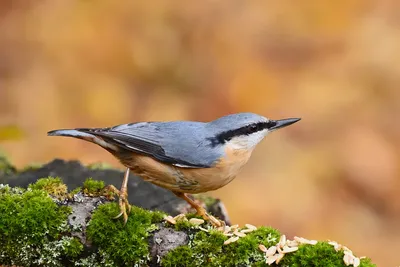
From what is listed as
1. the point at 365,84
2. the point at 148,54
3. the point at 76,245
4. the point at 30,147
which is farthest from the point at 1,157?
the point at 365,84

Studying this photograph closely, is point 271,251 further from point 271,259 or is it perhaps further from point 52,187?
point 52,187

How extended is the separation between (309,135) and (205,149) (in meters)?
3.94

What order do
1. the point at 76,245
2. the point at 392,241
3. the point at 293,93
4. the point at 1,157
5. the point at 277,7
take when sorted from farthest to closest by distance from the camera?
the point at 277,7 → the point at 293,93 → the point at 392,241 → the point at 1,157 → the point at 76,245

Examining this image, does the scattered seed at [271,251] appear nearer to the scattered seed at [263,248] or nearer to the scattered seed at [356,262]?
the scattered seed at [263,248]

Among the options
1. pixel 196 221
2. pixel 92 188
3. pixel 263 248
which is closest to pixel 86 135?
pixel 92 188

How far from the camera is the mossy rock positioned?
2.94 meters

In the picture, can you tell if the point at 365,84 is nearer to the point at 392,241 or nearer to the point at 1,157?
the point at 392,241

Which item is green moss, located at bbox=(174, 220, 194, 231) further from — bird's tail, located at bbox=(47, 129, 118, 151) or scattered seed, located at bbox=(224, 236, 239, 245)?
bird's tail, located at bbox=(47, 129, 118, 151)

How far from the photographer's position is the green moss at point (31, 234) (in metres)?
2.96

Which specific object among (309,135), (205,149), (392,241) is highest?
(205,149)

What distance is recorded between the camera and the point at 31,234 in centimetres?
296

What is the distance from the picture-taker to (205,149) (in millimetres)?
3350

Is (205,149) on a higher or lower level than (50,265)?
higher

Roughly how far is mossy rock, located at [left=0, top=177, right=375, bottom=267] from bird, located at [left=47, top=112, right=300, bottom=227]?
0.28 meters
